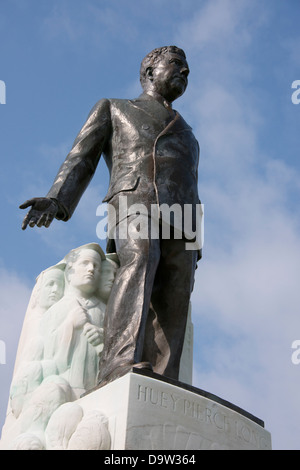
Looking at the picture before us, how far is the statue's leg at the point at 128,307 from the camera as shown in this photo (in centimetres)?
616

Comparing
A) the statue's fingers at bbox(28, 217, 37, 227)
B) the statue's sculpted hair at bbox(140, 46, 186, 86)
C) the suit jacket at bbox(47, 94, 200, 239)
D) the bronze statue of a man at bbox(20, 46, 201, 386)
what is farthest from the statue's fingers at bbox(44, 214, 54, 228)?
the statue's sculpted hair at bbox(140, 46, 186, 86)

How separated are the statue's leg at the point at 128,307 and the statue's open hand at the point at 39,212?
705mm

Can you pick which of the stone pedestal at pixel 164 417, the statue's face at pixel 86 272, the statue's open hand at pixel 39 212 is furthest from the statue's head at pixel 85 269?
the stone pedestal at pixel 164 417

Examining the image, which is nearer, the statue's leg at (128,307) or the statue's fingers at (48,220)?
the statue's leg at (128,307)

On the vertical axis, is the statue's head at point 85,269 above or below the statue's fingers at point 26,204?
below

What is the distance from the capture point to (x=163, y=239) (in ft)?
23.2

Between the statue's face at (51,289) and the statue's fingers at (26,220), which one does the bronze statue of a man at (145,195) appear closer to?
the statue's fingers at (26,220)

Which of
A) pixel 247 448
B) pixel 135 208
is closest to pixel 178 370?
pixel 247 448

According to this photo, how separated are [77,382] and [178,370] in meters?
0.98

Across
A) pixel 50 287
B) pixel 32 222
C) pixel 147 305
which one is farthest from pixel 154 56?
pixel 147 305

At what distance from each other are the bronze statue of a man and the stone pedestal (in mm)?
232

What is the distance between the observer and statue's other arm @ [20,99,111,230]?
22.6ft

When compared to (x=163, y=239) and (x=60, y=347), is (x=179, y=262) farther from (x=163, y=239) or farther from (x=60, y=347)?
(x=60, y=347)

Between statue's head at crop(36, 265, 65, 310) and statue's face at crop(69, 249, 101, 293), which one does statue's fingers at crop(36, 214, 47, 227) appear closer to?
statue's face at crop(69, 249, 101, 293)
